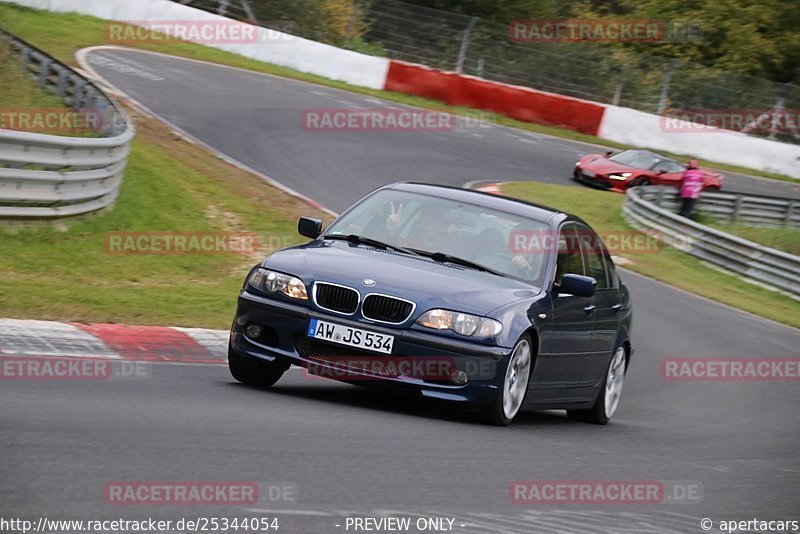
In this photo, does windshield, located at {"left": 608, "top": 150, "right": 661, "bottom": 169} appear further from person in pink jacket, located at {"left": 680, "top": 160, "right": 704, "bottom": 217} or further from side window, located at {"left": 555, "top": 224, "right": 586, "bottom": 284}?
side window, located at {"left": 555, "top": 224, "right": 586, "bottom": 284}

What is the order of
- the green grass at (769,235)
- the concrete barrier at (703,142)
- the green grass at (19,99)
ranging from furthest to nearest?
the concrete barrier at (703,142), the green grass at (769,235), the green grass at (19,99)

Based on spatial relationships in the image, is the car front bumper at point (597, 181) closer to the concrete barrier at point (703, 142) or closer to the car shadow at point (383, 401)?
the concrete barrier at point (703, 142)

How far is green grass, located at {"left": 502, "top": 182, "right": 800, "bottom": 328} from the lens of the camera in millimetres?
22016

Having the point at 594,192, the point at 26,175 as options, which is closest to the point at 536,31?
the point at 594,192

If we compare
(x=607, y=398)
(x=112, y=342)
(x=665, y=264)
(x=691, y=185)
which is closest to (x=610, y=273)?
(x=607, y=398)

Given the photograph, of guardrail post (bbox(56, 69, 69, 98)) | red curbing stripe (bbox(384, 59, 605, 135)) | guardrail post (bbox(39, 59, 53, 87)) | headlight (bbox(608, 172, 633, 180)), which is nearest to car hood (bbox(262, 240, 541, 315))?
guardrail post (bbox(56, 69, 69, 98))

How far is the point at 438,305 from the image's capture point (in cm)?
758

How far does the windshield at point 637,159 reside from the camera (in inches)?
1211

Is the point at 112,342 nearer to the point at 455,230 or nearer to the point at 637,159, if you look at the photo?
the point at 455,230

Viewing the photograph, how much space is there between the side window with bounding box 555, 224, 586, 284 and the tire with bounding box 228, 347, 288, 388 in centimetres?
195

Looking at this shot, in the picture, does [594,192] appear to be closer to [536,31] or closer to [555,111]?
[555,111]

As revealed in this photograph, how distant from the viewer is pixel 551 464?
273 inches

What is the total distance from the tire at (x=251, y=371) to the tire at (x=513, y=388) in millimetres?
1354

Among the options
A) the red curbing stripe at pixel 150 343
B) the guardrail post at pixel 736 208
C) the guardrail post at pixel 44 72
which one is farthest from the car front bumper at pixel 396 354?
the guardrail post at pixel 736 208
